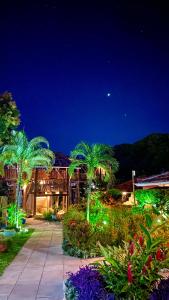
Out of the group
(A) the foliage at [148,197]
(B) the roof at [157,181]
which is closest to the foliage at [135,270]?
(A) the foliage at [148,197]

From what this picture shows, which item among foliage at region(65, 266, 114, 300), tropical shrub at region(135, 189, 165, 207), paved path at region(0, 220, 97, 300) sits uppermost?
tropical shrub at region(135, 189, 165, 207)

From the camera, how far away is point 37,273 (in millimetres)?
8719

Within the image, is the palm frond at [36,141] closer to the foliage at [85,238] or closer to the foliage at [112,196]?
the foliage at [112,196]

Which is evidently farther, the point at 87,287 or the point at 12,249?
the point at 12,249

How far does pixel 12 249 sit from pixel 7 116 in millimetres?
8605

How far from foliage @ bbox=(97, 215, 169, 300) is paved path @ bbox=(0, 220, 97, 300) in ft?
5.03

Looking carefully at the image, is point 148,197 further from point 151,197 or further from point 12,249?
point 12,249

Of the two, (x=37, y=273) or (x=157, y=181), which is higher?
(x=157, y=181)

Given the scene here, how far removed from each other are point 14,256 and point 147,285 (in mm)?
6573

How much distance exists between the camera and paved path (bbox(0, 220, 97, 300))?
6864mm

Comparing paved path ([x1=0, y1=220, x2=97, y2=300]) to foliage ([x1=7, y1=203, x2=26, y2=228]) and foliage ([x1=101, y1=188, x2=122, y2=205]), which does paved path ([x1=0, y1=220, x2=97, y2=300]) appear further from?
foliage ([x1=101, y1=188, x2=122, y2=205])

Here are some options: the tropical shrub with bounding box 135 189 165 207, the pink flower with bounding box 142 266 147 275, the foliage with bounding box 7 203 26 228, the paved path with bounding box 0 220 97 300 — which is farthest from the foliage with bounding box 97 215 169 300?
the foliage with bounding box 7 203 26 228

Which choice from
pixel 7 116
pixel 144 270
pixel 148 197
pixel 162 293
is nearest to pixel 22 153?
pixel 7 116

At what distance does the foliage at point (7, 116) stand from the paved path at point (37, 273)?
7210 millimetres
